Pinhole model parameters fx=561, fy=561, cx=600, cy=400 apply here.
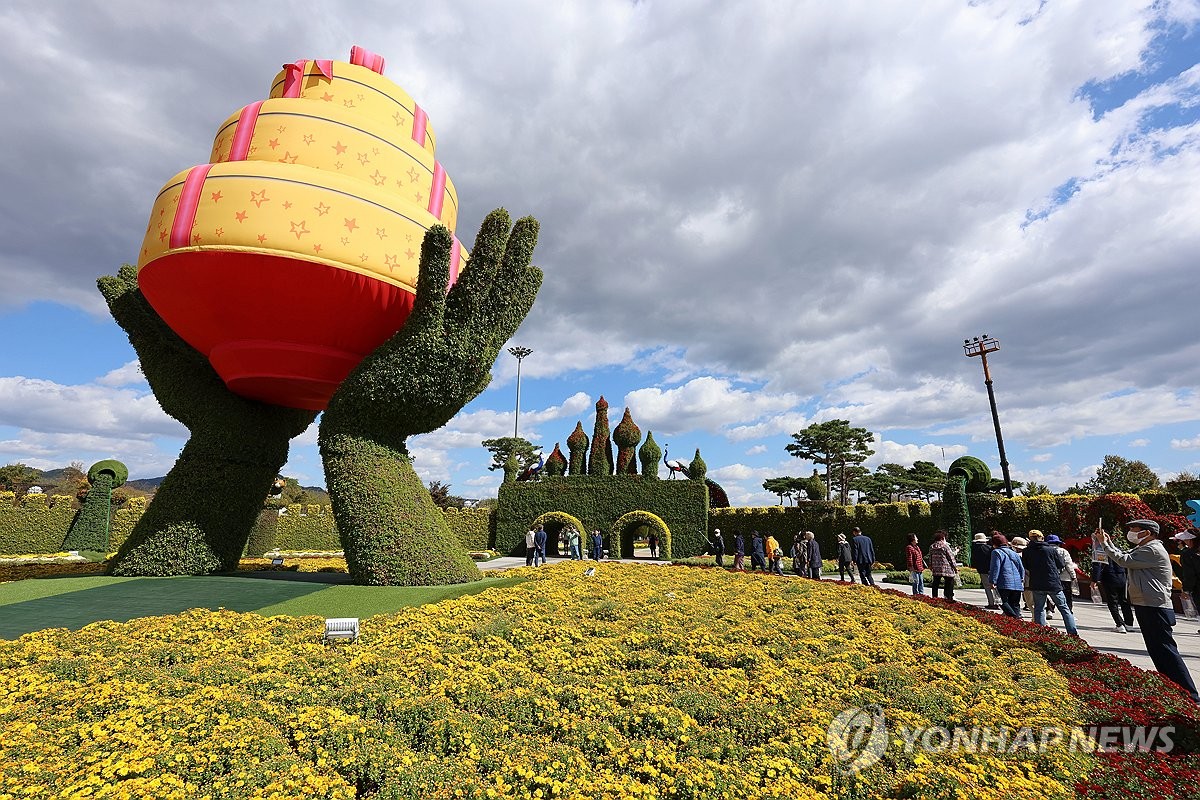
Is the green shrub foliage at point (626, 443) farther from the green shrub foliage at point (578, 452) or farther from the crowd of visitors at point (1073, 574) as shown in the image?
the crowd of visitors at point (1073, 574)

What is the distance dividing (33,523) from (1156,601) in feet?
119

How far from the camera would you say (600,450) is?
29.8 meters

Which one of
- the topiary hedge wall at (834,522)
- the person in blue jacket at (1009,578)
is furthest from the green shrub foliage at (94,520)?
the person in blue jacket at (1009,578)

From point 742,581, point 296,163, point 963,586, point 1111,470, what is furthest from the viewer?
point 1111,470

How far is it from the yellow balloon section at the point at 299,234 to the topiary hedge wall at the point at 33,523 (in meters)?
22.3

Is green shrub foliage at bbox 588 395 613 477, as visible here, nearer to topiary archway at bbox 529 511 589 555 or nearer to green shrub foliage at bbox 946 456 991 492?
topiary archway at bbox 529 511 589 555

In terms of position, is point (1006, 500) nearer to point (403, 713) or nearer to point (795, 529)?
point (795, 529)

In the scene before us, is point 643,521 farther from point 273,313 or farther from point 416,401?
point 273,313

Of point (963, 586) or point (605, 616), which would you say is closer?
point (605, 616)

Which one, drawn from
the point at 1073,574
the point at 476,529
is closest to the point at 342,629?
the point at 1073,574

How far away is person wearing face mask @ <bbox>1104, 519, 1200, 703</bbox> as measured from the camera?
19.0ft

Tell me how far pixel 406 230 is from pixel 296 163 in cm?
216

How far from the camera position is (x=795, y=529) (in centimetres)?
2700

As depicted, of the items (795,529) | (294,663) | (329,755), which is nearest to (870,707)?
(329,755)
